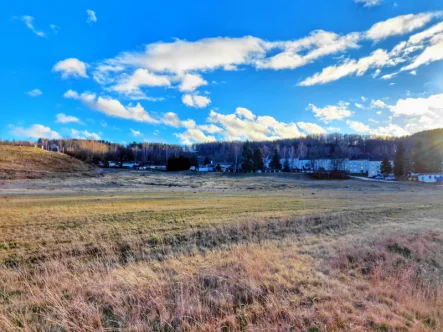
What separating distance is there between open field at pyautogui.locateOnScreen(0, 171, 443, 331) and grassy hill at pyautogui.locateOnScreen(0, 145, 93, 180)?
40.7 meters

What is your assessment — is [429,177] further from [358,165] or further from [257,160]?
[257,160]

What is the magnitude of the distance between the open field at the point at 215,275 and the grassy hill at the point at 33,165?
133ft

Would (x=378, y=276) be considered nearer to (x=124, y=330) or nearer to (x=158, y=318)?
(x=158, y=318)

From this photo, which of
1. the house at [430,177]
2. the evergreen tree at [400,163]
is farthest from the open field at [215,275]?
the house at [430,177]

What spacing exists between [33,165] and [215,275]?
66750 mm

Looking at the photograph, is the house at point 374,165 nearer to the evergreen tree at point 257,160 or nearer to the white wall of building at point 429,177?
the white wall of building at point 429,177

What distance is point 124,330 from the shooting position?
434 cm

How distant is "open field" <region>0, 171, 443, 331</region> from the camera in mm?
4738

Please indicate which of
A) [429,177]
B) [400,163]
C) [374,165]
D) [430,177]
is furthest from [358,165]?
[400,163]

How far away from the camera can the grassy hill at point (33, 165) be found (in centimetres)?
4612

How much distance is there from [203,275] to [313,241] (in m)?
6.52

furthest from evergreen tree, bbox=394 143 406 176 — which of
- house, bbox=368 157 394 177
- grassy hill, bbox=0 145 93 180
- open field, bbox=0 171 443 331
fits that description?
grassy hill, bbox=0 145 93 180

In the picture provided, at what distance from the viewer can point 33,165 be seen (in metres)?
56.8

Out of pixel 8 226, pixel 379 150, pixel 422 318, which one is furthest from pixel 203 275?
pixel 379 150
